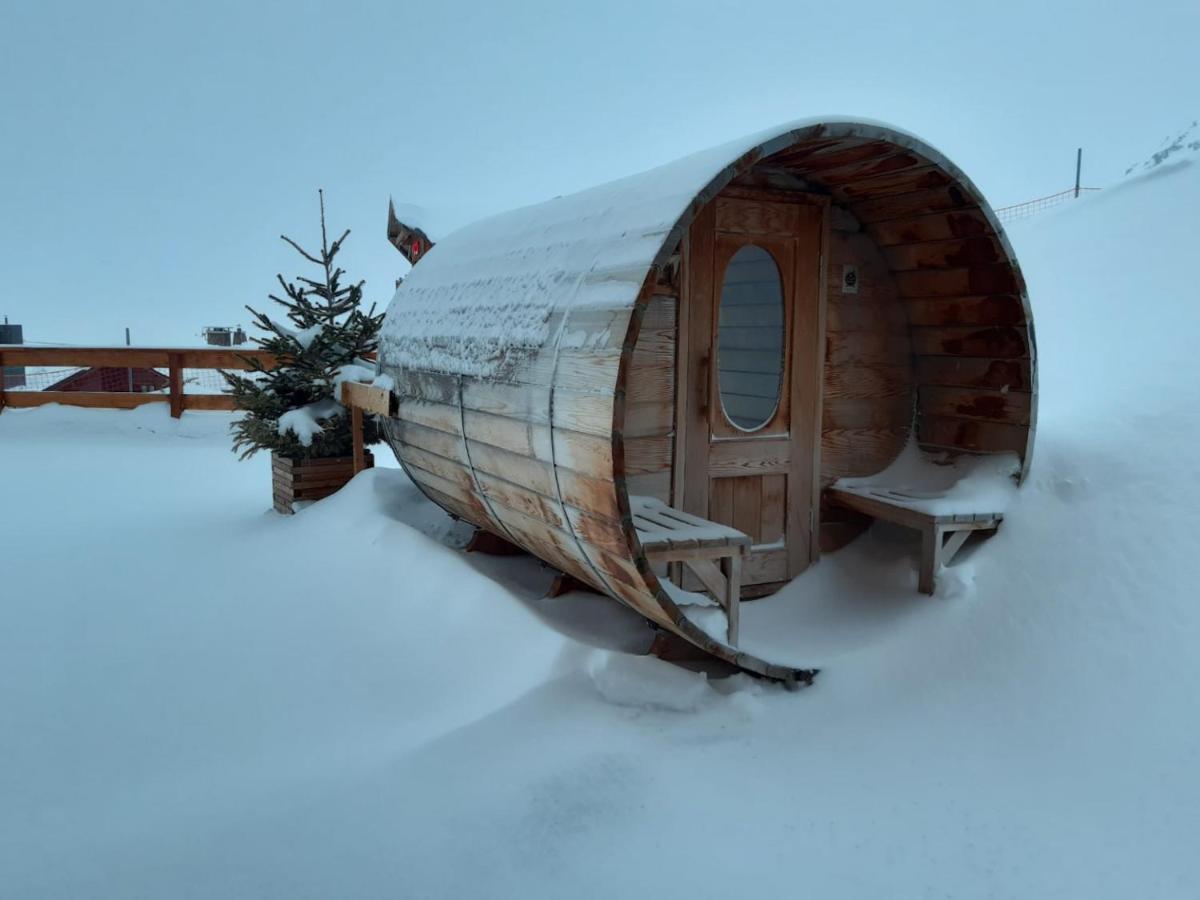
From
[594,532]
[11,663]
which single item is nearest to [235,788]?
[594,532]

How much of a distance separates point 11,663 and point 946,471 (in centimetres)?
475

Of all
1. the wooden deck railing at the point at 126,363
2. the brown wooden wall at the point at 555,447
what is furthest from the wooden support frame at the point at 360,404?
the wooden deck railing at the point at 126,363

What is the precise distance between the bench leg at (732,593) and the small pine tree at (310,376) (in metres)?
4.03

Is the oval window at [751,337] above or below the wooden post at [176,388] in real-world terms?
above

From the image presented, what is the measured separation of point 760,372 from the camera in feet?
17.0

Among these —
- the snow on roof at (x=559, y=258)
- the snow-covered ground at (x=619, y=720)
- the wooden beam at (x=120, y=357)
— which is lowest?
the snow-covered ground at (x=619, y=720)

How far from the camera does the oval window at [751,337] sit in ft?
16.5

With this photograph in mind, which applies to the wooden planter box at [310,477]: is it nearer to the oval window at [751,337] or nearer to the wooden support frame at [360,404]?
the wooden support frame at [360,404]

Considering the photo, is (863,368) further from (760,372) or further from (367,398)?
(367,398)

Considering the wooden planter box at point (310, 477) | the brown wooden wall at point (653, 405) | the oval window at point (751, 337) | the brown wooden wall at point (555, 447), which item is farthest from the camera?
the wooden planter box at point (310, 477)

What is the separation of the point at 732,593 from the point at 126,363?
32.2 ft

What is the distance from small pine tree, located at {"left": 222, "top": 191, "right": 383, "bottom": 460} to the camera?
23.1 feet

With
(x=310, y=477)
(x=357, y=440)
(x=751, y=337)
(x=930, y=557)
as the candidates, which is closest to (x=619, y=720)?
(x=930, y=557)

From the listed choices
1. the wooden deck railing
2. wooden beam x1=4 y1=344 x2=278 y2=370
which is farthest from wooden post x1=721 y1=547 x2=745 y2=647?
wooden beam x1=4 y1=344 x2=278 y2=370
